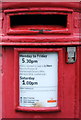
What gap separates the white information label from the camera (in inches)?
97.8

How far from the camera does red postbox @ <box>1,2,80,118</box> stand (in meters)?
2.41

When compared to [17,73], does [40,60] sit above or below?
above

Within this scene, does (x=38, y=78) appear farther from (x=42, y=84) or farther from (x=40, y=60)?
(x=40, y=60)

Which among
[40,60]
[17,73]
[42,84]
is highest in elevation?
[40,60]

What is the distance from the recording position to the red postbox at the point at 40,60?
95.0 inches

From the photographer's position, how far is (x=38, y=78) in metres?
2.50

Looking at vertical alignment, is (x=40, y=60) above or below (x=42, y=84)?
above

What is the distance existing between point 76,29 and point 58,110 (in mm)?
819

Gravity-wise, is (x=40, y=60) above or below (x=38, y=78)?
above

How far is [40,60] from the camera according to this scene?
248cm

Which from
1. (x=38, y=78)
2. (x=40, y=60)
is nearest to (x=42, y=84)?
(x=38, y=78)

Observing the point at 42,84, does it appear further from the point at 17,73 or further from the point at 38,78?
the point at 17,73

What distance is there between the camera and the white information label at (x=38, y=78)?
2.48 metres

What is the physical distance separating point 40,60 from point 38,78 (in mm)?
178
